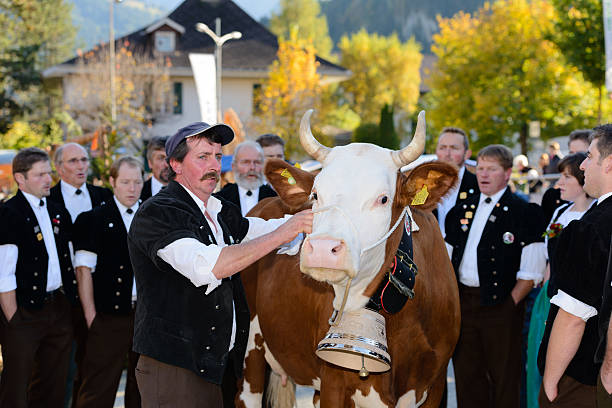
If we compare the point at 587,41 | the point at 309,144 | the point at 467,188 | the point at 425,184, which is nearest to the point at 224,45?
the point at 587,41

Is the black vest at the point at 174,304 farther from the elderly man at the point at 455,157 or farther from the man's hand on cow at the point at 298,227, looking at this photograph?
the elderly man at the point at 455,157

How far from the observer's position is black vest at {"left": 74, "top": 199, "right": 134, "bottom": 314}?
5453 millimetres

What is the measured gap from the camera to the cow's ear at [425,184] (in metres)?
3.58

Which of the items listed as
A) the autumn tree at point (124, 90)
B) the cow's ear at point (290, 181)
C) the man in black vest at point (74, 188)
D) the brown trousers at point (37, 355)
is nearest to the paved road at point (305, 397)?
the man in black vest at point (74, 188)

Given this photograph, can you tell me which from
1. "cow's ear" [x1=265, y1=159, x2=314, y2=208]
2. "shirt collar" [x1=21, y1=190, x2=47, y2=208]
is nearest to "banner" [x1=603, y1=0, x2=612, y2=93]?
"cow's ear" [x1=265, y1=159, x2=314, y2=208]

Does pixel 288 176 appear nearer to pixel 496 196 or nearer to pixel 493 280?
pixel 493 280

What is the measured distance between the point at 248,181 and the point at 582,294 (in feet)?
12.6

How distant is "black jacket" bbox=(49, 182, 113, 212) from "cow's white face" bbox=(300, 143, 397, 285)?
10.8 ft

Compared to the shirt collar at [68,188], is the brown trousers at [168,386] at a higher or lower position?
lower

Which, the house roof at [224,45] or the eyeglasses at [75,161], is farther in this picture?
the house roof at [224,45]

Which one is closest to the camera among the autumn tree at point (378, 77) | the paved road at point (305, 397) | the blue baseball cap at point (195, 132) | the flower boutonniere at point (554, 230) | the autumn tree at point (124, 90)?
the blue baseball cap at point (195, 132)

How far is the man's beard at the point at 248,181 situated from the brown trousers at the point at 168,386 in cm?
326

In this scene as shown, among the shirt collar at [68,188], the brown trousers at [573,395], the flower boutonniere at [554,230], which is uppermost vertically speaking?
the shirt collar at [68,188]

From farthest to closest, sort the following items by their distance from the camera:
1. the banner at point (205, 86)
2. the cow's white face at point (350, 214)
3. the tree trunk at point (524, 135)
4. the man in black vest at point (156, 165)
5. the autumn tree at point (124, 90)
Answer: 1. the tree trunk at point (524, 135)
2. the autumn tree at point (124, 90)
3. the banner at point (205, 86)
4. the man in black vest at point (156, 165)
5. the cow's white face at point (350, 214)
